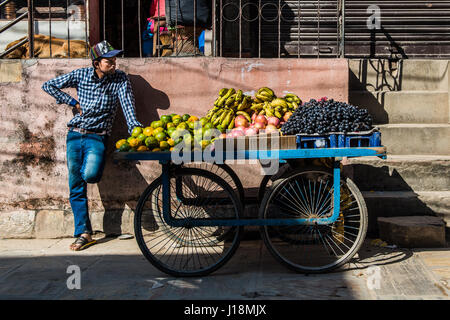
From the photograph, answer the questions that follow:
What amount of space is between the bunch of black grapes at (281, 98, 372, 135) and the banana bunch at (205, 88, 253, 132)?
2.23 feet

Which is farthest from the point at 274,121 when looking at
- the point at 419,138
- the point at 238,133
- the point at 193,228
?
the point at 419,138

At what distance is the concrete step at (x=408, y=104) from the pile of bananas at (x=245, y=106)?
175 cm

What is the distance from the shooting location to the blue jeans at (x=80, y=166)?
591cm

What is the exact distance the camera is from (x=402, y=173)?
21.0 ft

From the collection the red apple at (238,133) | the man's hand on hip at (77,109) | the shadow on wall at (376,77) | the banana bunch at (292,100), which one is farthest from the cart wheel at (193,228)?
the shadow on wall at (376,77)

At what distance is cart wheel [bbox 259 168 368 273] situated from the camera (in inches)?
194

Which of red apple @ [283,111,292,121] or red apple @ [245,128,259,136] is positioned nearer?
red apple @ [245,128,259,136]

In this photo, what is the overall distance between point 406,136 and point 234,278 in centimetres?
325

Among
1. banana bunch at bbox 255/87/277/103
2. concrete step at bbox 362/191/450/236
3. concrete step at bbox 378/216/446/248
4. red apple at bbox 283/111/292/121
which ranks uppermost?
banana bunch at bbox 255/87/277/103

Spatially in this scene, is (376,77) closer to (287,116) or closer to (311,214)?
(287,116)

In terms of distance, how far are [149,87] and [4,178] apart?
2060 mm

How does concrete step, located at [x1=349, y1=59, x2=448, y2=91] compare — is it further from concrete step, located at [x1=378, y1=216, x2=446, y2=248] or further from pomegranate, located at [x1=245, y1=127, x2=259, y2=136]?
pomegranate, located at [x1=245, y1=127, x2=259, y2=136]

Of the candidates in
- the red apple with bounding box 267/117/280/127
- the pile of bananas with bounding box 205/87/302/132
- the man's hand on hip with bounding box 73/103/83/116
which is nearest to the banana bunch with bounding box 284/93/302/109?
the pile of bananas with bounding box 205/87/302/132
